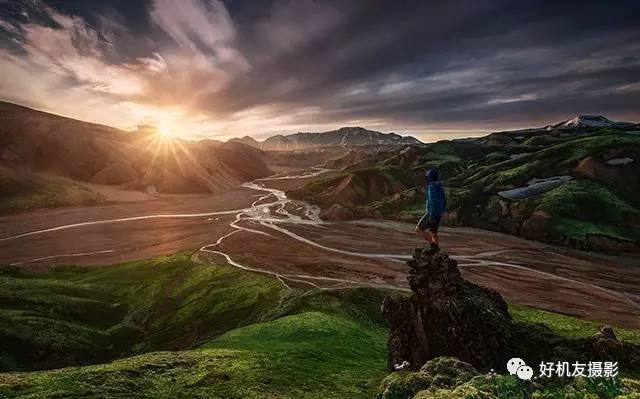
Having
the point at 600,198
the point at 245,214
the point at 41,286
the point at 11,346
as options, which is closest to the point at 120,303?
the point at 41,286

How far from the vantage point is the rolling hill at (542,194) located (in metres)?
90.9

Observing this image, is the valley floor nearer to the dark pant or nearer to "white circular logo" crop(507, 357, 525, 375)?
the dark pant

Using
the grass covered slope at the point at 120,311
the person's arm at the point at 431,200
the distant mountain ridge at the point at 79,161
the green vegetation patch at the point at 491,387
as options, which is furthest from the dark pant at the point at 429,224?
the distant mountain ridge at the point at 79,161

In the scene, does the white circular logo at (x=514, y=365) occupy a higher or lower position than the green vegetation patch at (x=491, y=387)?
higher

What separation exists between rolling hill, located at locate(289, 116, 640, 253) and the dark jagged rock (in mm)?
80607

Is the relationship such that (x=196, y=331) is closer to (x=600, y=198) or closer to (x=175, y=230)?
(x=175, y=230)

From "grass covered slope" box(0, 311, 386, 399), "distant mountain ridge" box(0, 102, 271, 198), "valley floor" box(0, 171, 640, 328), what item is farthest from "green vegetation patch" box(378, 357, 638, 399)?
"distant mountain ridge" box(0, 102, 271, 198)

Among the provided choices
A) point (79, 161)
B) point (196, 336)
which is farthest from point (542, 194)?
point (79, 161)

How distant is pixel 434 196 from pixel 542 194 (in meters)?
102

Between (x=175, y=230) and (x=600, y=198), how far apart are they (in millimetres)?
104663

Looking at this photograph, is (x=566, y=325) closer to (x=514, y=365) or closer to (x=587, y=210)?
(x=514, y=365)

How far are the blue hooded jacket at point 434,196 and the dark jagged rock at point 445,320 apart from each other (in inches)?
131

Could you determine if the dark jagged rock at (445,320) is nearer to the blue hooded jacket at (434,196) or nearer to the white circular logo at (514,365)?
the blue hooded jacket at (434,196)

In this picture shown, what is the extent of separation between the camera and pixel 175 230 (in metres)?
107
